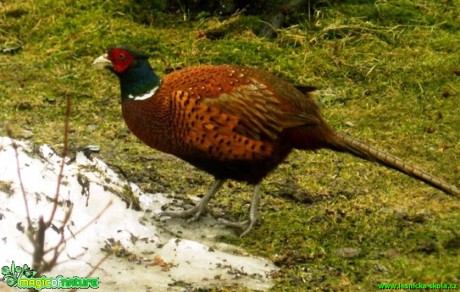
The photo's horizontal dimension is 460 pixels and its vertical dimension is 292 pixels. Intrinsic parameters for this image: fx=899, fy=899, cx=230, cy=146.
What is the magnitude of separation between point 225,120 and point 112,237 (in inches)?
30.2

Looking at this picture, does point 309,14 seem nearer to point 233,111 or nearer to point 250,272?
point 233,111

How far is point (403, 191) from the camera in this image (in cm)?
503

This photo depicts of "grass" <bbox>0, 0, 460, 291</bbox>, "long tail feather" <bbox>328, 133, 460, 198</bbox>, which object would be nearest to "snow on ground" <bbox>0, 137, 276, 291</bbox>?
"grass" <bbox>0, 0, 460, 291</bbox>

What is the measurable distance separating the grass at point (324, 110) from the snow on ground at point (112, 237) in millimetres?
197

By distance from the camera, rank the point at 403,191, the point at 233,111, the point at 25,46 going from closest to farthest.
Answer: the point at 233,111
the point at 403,191
the point at 25,46

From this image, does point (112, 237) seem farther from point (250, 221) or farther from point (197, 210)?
point (250, 221)

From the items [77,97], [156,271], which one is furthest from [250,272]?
[77,97]

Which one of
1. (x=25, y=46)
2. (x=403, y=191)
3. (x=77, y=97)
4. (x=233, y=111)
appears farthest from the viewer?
(x=25, y=46)

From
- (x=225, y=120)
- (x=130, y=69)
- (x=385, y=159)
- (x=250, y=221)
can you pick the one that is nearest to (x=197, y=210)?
(x=250, y=221)

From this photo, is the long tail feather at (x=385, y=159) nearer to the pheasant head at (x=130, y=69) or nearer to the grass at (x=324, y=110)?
the grass at (x=324, y=110)

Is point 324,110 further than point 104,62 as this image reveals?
Yes

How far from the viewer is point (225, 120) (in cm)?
429

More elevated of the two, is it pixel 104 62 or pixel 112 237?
pixel 104 62

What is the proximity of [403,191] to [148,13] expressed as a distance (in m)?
2.97
